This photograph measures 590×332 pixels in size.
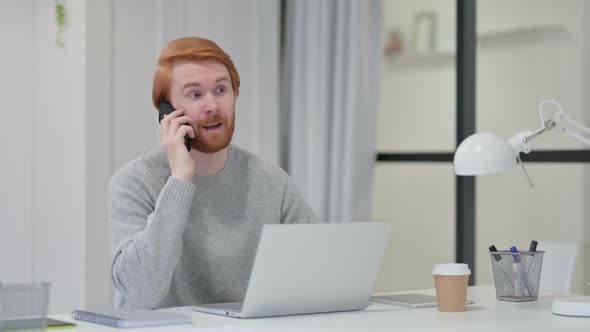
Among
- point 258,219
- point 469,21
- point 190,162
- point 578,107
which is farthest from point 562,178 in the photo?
point 190,162

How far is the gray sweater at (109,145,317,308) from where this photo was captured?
229 cm

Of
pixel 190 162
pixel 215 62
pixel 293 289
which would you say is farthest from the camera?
pixel 215 62

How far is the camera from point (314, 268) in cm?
208

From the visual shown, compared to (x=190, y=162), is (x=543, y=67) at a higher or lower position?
higher

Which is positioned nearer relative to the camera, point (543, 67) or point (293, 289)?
point (293, 289)

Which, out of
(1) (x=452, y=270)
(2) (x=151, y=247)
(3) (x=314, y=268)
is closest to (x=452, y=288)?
(1) (x=452, y=270)

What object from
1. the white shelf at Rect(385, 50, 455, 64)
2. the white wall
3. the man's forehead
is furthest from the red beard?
the white shelf at Rect(385, 50, 455, 64)

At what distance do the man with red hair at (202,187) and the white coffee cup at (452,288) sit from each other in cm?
61

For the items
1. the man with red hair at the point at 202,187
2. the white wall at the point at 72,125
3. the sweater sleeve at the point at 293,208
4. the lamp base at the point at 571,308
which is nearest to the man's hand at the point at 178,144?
the man with red hair at the point at 202,187

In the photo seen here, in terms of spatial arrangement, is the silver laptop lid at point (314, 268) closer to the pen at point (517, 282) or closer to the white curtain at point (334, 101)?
the pen at point (517, 282)

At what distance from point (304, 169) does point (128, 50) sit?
37.7 inches

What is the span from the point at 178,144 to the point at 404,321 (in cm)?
79

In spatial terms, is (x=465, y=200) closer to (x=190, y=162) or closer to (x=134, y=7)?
(x=134, y=7)

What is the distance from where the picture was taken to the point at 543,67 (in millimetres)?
3770
